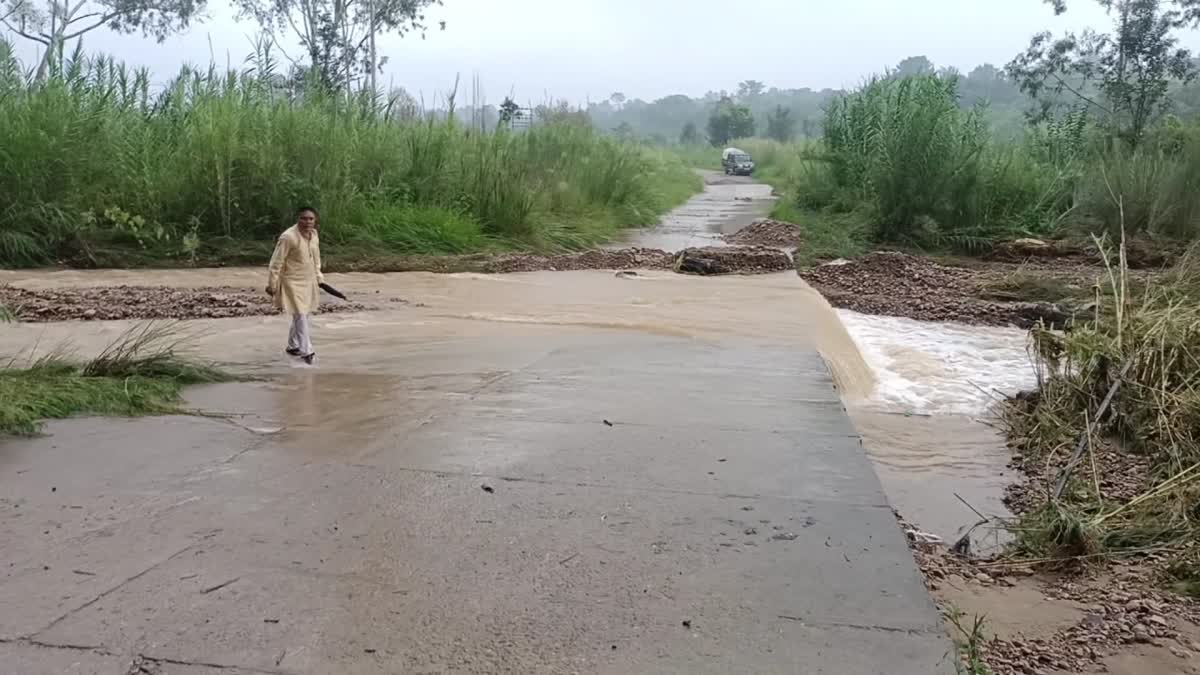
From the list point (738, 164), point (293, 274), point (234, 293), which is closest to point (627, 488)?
point (293, 274)

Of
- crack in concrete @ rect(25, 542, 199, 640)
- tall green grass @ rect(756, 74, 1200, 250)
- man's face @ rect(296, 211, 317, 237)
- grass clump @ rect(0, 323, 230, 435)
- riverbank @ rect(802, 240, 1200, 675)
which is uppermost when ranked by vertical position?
tall green grass @ rect(756, 74, 1200, 250)

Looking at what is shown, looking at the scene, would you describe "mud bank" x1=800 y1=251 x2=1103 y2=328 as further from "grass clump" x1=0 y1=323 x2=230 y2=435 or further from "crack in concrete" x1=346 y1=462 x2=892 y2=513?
"grass clump" x1=0 y1=323 x2=230 y2=435

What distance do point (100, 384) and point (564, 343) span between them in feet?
10.9

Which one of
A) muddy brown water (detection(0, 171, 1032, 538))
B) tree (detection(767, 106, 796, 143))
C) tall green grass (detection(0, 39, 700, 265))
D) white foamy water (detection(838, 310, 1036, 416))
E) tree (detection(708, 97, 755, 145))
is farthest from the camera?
tree (detection(767, 106, 796, 143))

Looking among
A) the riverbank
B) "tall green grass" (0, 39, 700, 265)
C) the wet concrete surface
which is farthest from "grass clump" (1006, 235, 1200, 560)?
the wet concrete surface

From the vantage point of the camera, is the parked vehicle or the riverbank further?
the parked vehicle

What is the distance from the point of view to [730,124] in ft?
240

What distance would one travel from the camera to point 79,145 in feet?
40.5

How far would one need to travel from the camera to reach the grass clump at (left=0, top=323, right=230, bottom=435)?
16.5 ft

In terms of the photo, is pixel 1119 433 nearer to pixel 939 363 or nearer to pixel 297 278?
pixel 939 363

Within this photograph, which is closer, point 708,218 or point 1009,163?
point 1009,163

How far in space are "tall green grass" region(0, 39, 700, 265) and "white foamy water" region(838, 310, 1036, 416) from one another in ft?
22.2

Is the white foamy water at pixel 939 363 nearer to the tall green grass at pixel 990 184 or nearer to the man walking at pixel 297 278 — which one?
the man walking at pixel 297 278

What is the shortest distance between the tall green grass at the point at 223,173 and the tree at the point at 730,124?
58.9m
